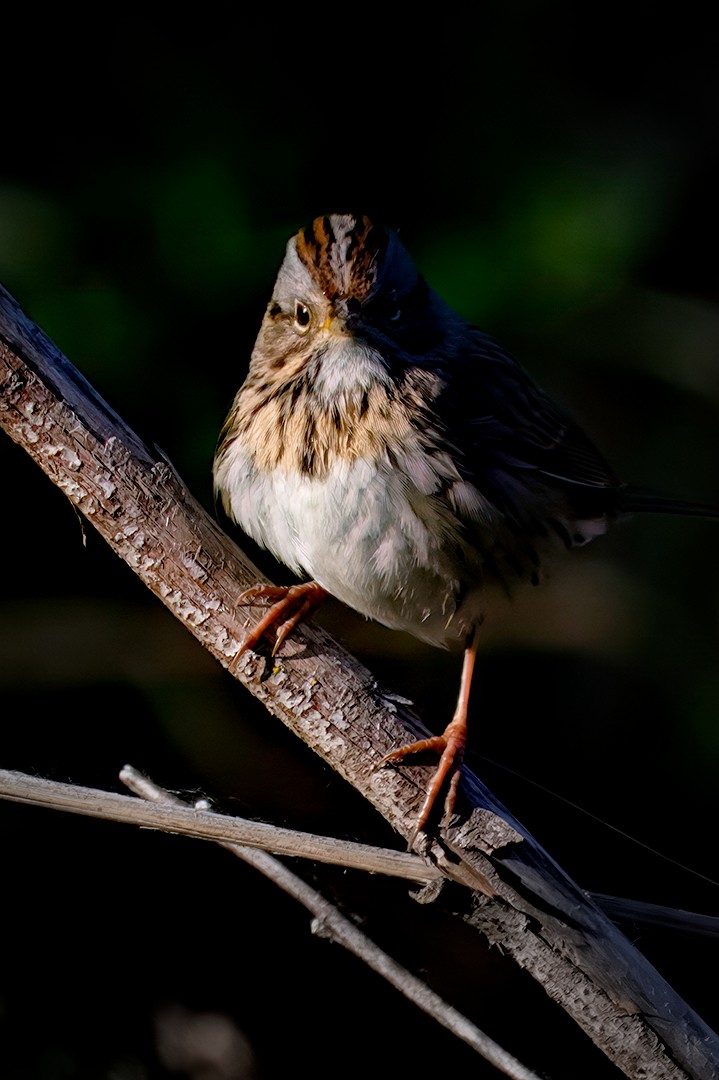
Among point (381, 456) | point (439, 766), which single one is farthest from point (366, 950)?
point (381, 456)

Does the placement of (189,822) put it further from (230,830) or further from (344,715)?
(344,715)

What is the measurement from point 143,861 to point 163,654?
0.33 meters

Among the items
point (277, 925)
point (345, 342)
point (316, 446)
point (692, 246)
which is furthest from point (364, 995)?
point (692, 246)

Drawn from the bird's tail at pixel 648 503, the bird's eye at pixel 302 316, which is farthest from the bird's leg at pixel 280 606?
the bird's tail at pixel 648 503

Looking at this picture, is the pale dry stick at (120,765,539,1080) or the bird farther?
the bird

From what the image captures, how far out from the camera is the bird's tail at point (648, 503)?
1701 millimetres

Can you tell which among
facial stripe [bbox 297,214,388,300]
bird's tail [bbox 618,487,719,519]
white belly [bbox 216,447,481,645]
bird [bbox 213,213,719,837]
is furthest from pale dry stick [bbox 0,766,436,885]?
bird's tail [bbox 618,487,719,519]

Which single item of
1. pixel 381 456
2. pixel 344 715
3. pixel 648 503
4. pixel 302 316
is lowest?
pixel 648 503

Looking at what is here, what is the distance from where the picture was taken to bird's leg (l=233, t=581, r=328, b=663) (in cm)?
120

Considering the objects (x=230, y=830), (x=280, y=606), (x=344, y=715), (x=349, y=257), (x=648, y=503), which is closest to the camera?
(x=230, y=830)

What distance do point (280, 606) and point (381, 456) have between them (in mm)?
231

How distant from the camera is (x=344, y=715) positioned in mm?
1174

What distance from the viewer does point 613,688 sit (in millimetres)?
2043

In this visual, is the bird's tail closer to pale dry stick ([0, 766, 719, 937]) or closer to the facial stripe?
the facial stripe
